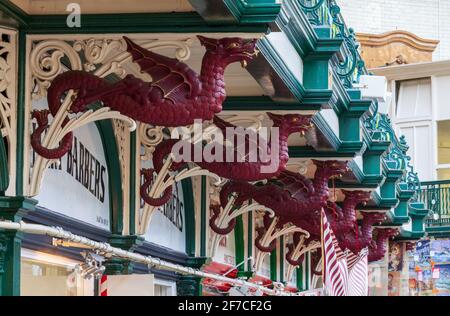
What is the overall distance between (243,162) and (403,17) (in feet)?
98.1

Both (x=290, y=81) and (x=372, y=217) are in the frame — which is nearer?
(x=290, y=81)

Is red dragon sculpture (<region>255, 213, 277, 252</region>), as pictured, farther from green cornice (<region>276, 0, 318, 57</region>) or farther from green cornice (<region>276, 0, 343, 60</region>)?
green cornice (<region>276, 0, 318, 57</region>)

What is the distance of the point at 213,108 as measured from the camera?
9836 millimetres

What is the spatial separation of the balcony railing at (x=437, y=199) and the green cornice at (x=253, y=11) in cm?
2382

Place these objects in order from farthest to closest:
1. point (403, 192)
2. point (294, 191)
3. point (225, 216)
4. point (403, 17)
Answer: point (403, 17) < point (403, 192) < point (225, 216) < point (294, 191)

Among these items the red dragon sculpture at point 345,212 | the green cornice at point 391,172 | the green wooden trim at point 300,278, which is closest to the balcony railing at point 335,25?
the red dragon sculpture at point 345,212

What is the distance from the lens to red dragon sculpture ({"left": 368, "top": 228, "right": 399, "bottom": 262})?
24328mm

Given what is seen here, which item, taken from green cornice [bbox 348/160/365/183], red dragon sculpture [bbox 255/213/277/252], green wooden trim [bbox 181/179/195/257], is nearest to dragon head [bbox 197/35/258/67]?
green wooden trim [bbox 181/179/195/257]

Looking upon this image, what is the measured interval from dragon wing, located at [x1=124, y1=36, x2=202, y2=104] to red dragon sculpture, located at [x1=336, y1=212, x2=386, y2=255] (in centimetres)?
892

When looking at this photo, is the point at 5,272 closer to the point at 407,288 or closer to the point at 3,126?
the point at 3,126

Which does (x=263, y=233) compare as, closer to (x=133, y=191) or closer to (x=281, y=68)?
(x=133, y=191)

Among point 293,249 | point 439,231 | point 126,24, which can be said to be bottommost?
point 293,249

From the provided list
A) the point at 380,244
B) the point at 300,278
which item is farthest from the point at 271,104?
the point at 380,244

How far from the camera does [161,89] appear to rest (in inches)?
387
